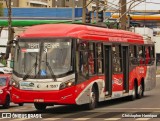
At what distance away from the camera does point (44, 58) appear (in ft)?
64.6

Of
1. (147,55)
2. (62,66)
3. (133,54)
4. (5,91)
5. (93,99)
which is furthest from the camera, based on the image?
(147,55)

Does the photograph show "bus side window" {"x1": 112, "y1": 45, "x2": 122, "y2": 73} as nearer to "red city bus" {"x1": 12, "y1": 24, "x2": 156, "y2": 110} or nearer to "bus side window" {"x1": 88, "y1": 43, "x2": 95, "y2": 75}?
"red city bus" {"x1": 12, "y1": 24, "x2": 156, "y2": 110}

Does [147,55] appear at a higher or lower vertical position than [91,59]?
lower

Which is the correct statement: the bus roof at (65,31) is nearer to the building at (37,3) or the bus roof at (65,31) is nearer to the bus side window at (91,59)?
the bus side window at (91,59)

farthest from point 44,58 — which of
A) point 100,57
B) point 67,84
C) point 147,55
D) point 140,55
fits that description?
point 147,55

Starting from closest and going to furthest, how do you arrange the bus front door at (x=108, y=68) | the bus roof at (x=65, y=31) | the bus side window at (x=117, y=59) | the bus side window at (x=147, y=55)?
the bus roof at (x=65, y=31), the bus front door at (x=108, y=68), the bus side window at (x=117, y=59), the bus side window at (x=147, y=55)

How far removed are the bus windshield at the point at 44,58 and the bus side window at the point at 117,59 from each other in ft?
15.2

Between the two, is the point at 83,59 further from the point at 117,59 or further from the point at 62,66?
the point at 117,59

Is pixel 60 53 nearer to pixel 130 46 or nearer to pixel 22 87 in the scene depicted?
pixel 22 87

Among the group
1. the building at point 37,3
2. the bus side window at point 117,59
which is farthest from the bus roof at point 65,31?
the building at point 37,3

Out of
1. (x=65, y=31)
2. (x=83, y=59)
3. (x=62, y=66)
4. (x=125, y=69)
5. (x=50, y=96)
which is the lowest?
(x=50, y=96)

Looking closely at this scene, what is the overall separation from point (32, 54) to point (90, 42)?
2672 mm

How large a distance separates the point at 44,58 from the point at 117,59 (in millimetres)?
5640

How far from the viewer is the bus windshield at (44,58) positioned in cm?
1952
